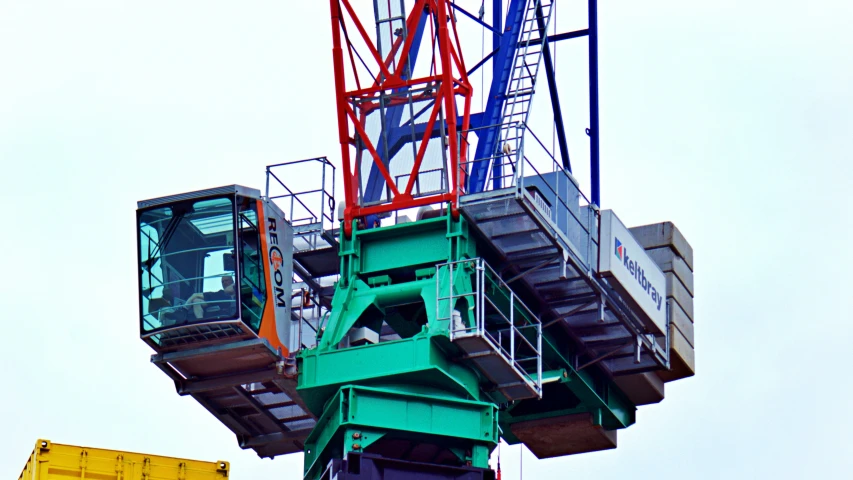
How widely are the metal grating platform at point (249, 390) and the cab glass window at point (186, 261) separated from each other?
2.94ft

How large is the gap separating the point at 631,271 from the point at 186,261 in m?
9.45

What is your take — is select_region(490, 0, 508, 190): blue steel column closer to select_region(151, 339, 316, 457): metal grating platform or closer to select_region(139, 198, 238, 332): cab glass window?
select_region(151, 339, 316, 457): metal grating platform

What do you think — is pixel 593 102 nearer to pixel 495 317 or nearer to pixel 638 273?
pixel 638 273

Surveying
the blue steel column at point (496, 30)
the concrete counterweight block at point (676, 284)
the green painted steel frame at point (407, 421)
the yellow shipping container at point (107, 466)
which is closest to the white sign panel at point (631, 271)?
the concrete counterweight block at point (676, 284)

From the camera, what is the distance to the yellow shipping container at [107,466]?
46250mm

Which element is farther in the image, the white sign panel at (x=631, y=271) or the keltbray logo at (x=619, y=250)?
the keltbray logo at (x=619, y=250)

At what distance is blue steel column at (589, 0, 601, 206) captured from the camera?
2176 inches

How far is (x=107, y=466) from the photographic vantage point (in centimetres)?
4688

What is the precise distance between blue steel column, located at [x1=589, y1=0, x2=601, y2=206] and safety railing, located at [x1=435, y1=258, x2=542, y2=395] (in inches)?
231

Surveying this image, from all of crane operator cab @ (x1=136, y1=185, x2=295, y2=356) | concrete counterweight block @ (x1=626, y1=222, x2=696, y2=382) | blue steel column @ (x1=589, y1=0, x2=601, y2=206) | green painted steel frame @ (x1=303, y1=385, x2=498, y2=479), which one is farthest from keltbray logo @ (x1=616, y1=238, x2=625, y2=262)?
crane operator cab @ (x1=136, y1=185, x2=295, y2=356)

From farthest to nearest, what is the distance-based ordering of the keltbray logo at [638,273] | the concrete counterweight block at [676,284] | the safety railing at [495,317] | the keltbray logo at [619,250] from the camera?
the concrete counterweight block at [676,284], the keltbray logo at [638,273], the keltbray logo at [619,250], the safety railing at [495,317]

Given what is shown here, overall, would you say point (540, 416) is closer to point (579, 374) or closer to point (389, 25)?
point (579, 374)

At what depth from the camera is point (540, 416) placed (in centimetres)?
5366

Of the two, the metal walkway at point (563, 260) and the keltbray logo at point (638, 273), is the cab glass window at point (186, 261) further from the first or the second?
the keltbray logo at point (638, 273)
